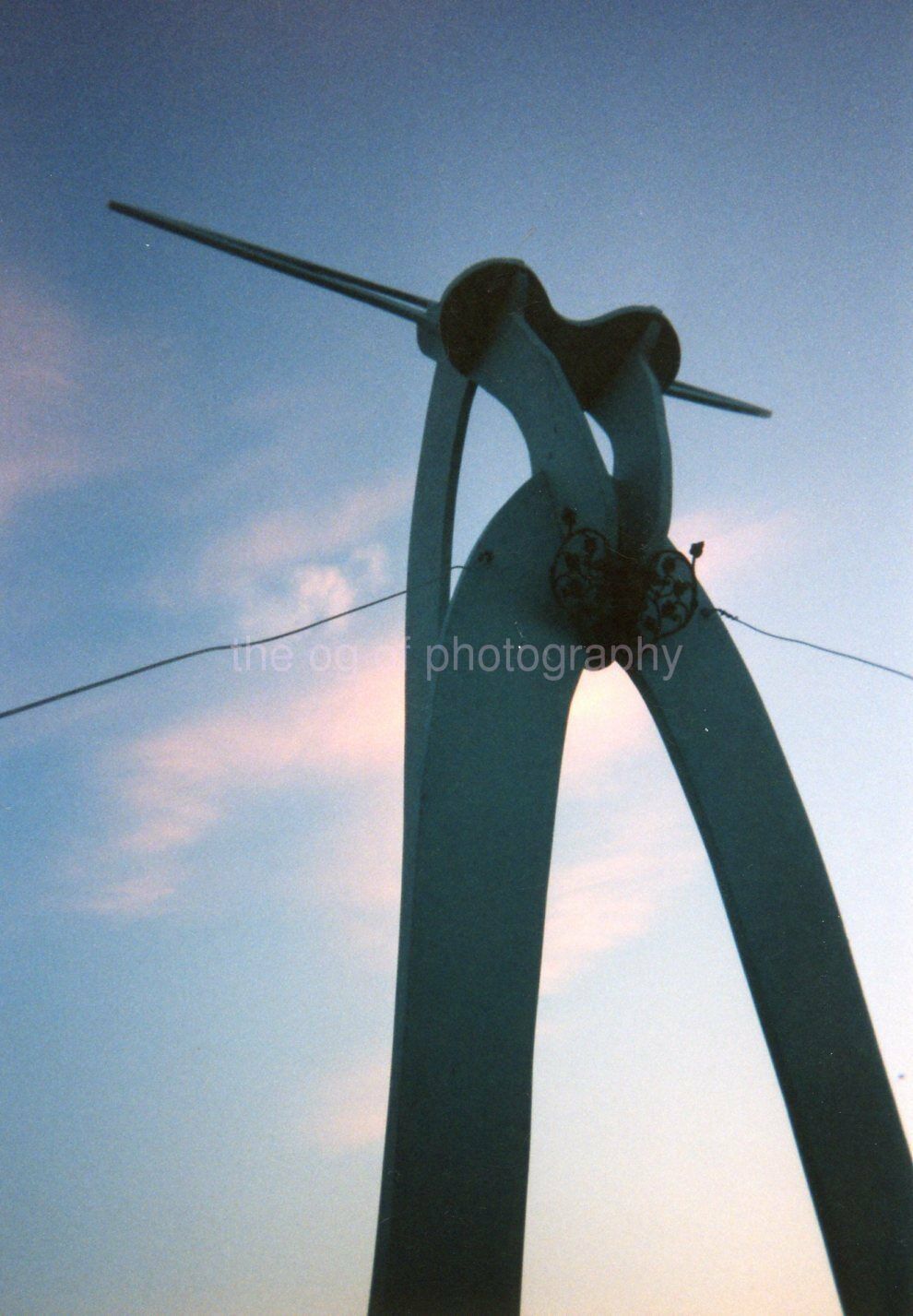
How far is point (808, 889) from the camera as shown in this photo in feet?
25.1

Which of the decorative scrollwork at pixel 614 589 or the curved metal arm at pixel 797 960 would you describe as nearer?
the curved metal arm at pixel 797 960

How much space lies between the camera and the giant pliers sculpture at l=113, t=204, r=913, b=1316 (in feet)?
18.6

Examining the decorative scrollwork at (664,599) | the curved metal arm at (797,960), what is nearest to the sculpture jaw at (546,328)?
the decorative scrollwork at (664,599)

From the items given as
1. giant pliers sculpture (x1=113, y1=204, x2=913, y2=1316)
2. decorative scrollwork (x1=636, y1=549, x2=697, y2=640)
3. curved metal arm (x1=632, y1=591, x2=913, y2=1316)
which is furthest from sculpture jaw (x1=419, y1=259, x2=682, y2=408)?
curved metal arm (x1=632, y1=591, x2=913, y2=1316)

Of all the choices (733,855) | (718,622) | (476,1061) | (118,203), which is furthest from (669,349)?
(476,1061)

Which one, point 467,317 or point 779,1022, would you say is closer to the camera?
point 779,1022

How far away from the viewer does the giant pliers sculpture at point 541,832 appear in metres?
5.67

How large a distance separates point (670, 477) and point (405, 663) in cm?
294

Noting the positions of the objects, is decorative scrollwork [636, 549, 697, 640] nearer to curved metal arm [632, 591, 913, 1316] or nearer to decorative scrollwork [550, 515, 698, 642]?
decorative scrollwork [550, 515, 698, 642]

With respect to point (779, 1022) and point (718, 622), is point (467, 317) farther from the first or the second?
point (779, 1022)

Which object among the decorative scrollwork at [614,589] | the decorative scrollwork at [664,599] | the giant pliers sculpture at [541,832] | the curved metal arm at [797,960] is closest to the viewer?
the giant pliers sculpture at [541,832]

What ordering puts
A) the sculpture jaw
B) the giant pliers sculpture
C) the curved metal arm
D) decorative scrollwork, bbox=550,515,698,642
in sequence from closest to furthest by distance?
the giant pliers sculpture → the curved metal arm → decorative scrollwork, bbox=550,515,698,642 → the sculpture jaw

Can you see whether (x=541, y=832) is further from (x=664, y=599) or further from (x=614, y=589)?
(x=664, y=599)

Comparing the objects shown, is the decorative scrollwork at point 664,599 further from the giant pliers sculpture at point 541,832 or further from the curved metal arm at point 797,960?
the curved metal arm at point 797,960
